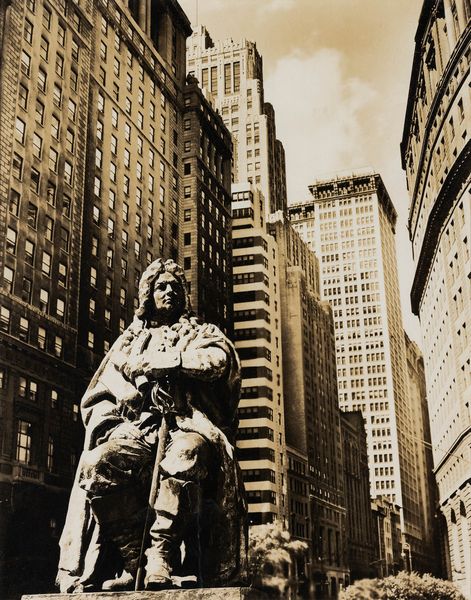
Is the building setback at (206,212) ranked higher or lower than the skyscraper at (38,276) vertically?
higher

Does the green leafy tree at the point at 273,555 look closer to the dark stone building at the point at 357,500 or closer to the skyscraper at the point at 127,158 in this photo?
the skyscraper at the point at 127,158

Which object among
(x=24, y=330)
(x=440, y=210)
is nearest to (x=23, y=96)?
(x=24, y=330)

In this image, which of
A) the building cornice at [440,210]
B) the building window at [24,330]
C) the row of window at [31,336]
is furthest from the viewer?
the building cornice at [440,210]

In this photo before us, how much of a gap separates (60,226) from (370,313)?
89.6 meters

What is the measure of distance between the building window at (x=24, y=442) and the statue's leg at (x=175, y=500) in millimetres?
40176

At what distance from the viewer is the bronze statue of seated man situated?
460 cm

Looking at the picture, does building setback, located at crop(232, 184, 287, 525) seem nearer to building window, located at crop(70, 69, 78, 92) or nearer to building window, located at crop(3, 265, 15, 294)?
building window, located at crop(70, 69, 78, 92)

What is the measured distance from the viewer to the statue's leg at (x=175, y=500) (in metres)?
4.54

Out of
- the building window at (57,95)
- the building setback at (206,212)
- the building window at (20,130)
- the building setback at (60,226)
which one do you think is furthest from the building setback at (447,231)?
the building window at (20,130)

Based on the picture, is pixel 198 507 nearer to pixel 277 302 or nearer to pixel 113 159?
pixel 113 159

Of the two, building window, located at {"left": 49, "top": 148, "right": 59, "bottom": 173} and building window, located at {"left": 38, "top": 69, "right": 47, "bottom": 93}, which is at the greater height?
building window, located at {"left": 38, "top": 69, "right": 47, "bottom": 93}

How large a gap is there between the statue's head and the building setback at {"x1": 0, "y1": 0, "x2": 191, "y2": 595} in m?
38.1

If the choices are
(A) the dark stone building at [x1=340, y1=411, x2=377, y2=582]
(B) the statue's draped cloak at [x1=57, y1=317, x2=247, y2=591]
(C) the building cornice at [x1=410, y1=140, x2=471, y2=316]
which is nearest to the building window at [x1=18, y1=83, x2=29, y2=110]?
(C) the building cornice at [x1=410, y1=140, x2=471, y2=316]

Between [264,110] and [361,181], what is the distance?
1757cm
